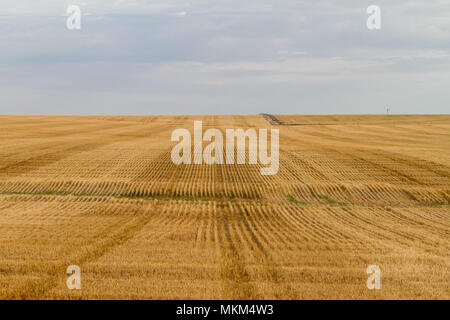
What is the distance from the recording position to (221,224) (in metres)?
20.4

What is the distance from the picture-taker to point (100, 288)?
11180 millimetres

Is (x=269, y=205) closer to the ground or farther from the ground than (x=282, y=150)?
closer to the ground

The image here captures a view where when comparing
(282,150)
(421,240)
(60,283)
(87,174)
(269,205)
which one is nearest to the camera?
(60,283)

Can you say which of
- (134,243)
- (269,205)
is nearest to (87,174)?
(269,205)

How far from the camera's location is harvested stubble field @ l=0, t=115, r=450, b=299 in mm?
11742

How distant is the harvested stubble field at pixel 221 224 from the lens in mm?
11742
